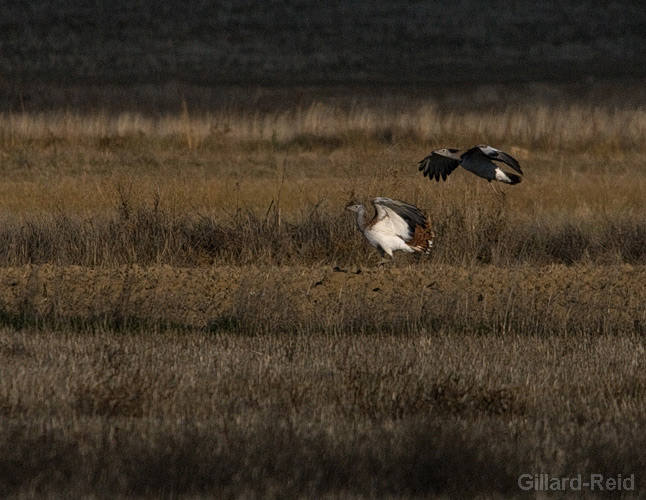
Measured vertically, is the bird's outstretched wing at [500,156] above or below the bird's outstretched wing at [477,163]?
above

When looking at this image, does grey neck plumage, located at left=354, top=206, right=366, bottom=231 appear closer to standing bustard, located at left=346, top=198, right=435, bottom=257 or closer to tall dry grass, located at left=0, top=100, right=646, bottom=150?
standing bustard, located at left=346, top=198, right=435, bottom=257

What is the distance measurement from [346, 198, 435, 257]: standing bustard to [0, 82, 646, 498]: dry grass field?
0.93 ft

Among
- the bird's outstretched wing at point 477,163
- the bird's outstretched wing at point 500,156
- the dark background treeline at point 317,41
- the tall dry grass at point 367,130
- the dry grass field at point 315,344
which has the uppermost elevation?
the bird's outstretched wing at point 500,156

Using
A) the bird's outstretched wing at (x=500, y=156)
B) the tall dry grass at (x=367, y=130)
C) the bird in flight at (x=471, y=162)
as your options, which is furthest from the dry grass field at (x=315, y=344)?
the tall dry grass at (x=367, y=130)

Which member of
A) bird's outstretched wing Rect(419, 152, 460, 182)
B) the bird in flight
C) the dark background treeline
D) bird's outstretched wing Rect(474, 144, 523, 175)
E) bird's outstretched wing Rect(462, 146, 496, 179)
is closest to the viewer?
bird's outstretched wing Rect(474, 144, 523, 175)

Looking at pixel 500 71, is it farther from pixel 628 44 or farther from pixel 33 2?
pixel 33 2

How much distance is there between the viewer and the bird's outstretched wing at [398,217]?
10.6m

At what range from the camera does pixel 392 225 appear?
10.7m

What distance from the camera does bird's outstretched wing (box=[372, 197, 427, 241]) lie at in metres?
10.6

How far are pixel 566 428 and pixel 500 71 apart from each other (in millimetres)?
43377

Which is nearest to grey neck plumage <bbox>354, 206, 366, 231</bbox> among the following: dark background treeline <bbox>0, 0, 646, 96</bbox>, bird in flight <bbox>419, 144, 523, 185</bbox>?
bird in flight <bbox>419, 144, 523, 185</bbox>

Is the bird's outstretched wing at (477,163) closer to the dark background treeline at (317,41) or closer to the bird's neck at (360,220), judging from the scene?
the bird's neck at (360,220)

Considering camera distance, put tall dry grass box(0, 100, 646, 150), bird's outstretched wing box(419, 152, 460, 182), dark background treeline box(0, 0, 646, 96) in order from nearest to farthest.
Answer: bird's outstretched wing box(419, 152, 460, 182) → tall dry grass box(0, 100, 646, 150) → dark background treeline box(0, 0, 646, 96)

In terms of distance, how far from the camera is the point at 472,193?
13719 millimetres
